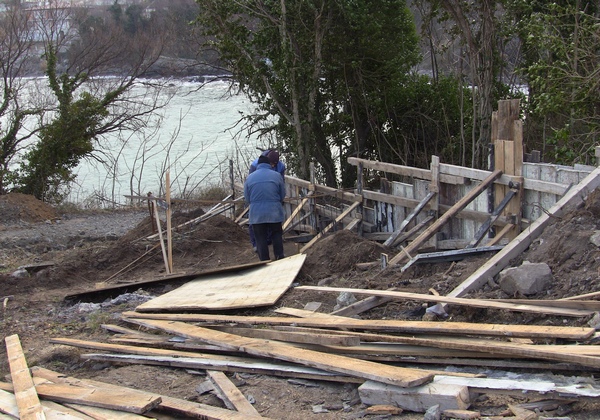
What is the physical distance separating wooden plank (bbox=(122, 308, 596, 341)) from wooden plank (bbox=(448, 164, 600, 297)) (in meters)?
1.22

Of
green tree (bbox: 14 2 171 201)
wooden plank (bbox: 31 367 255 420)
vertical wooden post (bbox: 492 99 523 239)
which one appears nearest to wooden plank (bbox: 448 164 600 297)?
vertical wooden post (bbox: 492 99 523 239)

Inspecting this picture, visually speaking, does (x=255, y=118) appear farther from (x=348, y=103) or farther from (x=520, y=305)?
(x=520, y=305)

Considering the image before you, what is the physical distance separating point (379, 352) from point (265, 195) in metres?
5.27

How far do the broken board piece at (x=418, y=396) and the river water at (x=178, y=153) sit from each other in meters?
17.6

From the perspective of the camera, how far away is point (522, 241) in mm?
7328

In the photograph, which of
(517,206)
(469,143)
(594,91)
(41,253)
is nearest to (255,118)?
(469,143)

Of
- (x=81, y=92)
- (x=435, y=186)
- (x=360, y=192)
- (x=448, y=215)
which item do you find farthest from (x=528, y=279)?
(x=81, y=92)

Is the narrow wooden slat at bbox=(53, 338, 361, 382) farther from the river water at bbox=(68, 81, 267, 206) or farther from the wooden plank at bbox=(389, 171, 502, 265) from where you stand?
the river water at bbox=(68, 81, 267, 206)

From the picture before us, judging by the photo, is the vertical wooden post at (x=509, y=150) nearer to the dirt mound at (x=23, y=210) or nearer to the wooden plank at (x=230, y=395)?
the wooden plank at (x=230, y=395)

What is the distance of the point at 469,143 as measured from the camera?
17438 millimetres

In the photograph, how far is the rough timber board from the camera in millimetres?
7812

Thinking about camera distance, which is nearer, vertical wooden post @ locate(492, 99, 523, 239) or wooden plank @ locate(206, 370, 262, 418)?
wooden plank @ locate(206, 370, 262, 418)

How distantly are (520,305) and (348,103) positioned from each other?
1397 cm

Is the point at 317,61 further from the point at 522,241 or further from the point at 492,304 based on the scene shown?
the point at 492,304
